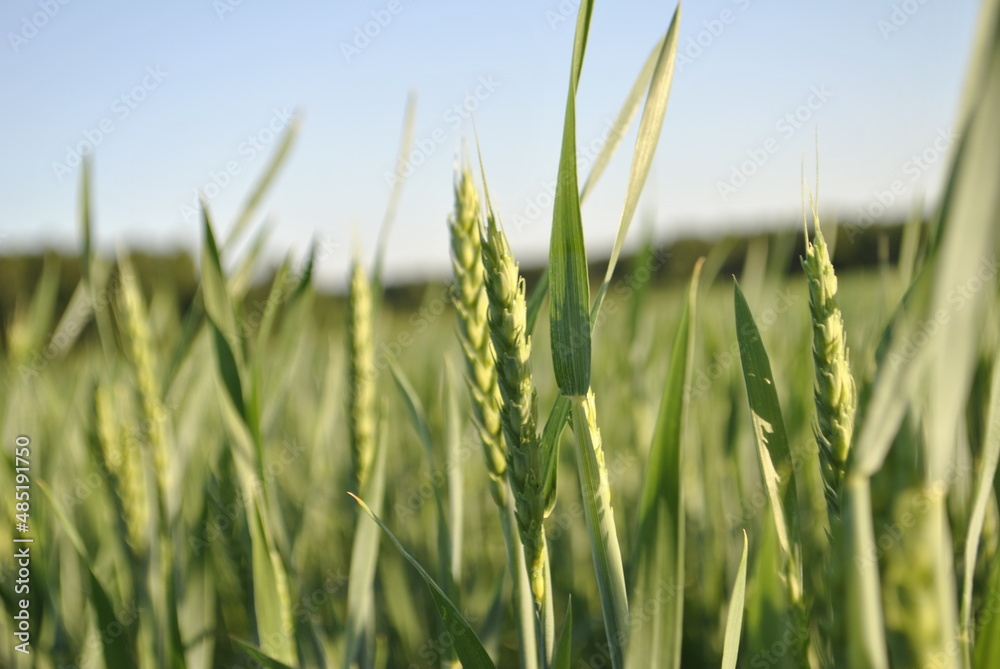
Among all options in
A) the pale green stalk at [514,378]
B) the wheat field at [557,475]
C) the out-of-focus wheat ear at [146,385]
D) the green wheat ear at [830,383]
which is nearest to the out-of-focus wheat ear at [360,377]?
the wheat field at [557,475]

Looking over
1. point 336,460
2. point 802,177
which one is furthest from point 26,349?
point 802,177

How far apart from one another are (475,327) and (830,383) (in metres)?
0.23

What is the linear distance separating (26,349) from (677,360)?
1302 millimetres

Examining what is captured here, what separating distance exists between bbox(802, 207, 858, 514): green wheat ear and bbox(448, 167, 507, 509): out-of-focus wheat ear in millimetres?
201

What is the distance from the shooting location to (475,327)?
0.47 meters

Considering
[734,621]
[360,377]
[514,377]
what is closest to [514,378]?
[514,377]

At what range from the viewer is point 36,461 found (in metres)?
1.25

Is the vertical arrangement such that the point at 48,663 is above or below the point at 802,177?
below

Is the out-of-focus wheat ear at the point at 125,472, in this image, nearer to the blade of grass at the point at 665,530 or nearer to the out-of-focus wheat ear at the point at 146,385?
the out-of-focus wheat ear at the point at 146,385

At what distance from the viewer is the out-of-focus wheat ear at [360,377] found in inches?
32.6

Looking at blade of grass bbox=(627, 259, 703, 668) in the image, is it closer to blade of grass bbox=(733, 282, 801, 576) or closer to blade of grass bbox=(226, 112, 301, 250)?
blade of grass bbox=(733, 282, 801, 576)

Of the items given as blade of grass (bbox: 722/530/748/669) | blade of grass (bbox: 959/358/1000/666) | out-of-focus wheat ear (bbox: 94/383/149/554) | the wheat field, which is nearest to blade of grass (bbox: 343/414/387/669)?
the wheat field

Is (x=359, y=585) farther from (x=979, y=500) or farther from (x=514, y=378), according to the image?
(x=979, y=500)

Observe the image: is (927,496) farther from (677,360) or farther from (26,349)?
(26,349)
